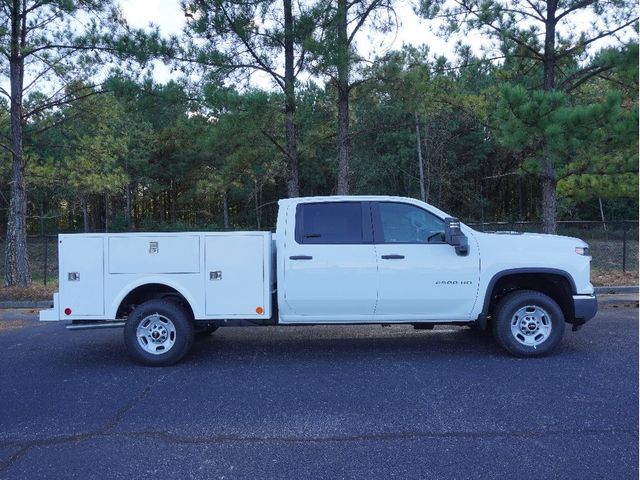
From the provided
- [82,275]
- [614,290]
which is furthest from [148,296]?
[614,290]

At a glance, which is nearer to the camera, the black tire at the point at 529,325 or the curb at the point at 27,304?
the black tire at the point at 529,325

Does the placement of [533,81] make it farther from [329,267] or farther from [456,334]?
[329,267]

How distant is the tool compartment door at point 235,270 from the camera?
255 inches

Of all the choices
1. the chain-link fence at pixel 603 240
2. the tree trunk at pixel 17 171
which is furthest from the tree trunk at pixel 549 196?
the tree trunk at pixel 17 171

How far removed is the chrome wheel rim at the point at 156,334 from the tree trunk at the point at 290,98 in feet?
22.1

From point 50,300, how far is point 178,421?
8672mm

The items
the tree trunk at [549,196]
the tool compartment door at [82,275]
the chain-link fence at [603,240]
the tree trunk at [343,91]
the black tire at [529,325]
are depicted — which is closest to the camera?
the tool compartment door at [82,275]

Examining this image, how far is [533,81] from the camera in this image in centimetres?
1338

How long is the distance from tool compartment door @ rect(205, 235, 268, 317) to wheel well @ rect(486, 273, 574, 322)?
2.73 meters

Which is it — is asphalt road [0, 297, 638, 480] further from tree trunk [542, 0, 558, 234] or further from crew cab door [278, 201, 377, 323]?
tree trunk [542, 0, 558, 234]

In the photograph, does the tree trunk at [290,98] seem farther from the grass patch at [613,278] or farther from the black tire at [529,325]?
the grass patch at [613,278]

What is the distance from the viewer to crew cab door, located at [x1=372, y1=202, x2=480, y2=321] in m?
6.48

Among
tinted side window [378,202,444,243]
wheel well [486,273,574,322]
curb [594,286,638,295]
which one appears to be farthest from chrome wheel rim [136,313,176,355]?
curb [594,286,638,295]

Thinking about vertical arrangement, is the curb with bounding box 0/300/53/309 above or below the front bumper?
below
